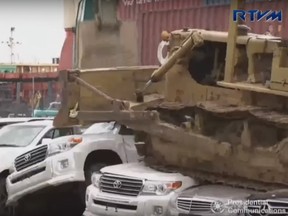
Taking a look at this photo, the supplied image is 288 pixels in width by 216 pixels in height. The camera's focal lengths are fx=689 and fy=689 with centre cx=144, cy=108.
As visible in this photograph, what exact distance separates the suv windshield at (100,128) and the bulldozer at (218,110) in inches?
32.3

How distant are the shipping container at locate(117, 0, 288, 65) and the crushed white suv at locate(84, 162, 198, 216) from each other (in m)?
4.79

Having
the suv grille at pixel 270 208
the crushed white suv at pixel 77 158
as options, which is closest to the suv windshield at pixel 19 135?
the crushed white suv at pixel 77 158

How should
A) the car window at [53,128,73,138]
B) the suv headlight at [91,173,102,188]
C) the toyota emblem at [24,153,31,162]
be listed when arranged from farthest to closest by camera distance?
the car window at [53,128,73,138]
the toyota emblem at [24,153,31,162]
the suv headlight at [91,173,102,188]

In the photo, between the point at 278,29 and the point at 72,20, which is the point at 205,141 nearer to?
the point at 278,29

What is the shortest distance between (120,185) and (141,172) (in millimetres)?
271

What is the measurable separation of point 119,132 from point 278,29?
12.8 feet

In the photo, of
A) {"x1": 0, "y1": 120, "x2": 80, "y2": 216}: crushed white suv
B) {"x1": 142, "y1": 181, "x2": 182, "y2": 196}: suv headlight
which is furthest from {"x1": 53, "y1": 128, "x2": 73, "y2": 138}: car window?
{"x1": 142, "y1": 181, "x2": 182, "y2": 196}: suv headlight

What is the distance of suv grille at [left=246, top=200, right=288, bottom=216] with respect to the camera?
5719 mm

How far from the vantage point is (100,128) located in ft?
30.6

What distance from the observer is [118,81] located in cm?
896

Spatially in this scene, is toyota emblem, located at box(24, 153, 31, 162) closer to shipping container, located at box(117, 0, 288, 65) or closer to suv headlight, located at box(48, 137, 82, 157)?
suv headlight, located at box(48, 137, 82, 157)

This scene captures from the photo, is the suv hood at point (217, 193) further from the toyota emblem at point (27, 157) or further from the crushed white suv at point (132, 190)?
the toyota emblem at point (27, 157)

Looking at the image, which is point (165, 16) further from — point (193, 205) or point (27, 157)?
point (193, 205)

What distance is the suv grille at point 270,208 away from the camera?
5719mm
